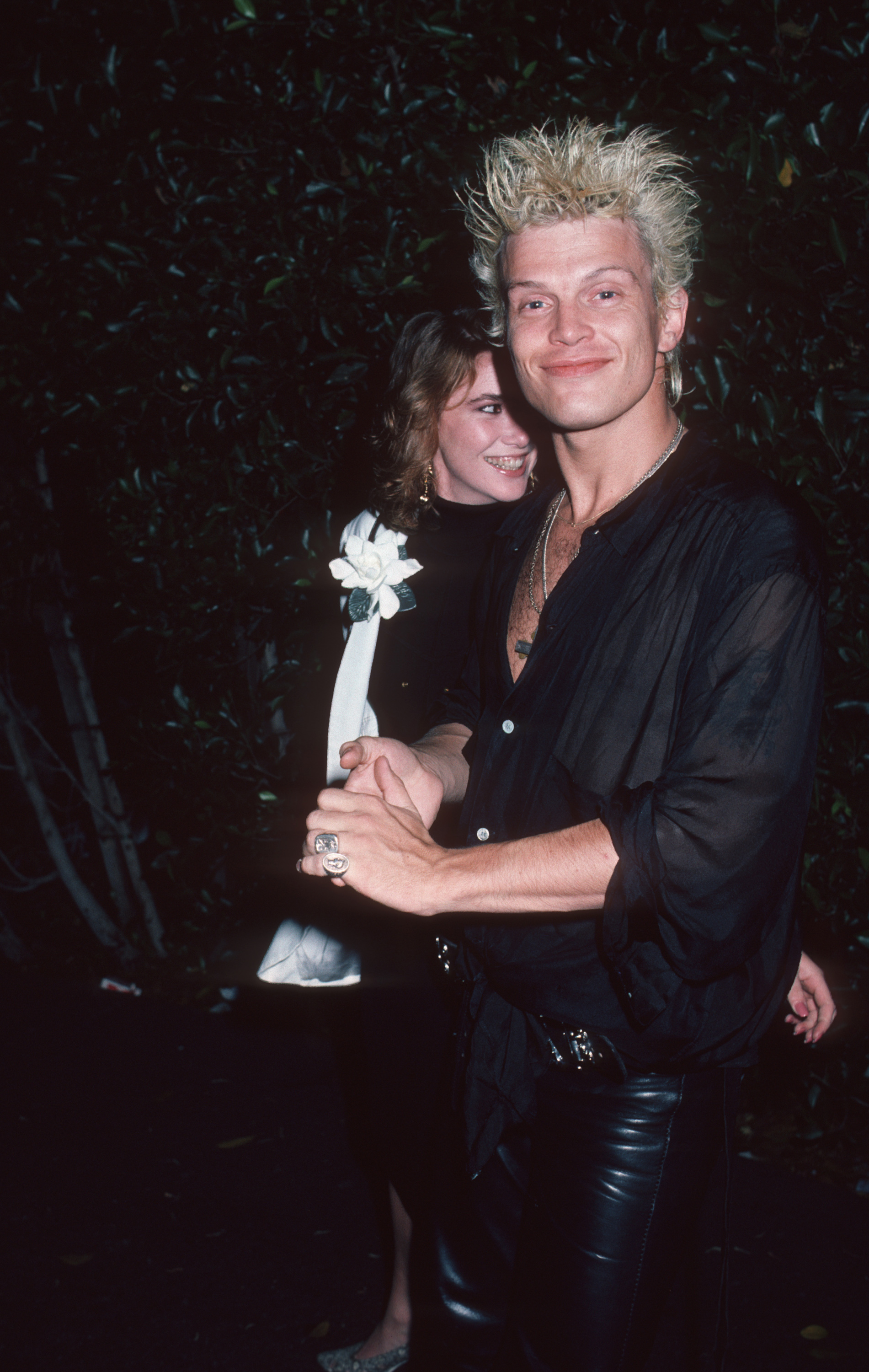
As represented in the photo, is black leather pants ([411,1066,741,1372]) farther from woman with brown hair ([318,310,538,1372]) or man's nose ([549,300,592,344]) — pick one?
man's nose ([549,300,592,344])

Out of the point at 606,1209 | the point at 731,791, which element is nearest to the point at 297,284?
the point at 731,791

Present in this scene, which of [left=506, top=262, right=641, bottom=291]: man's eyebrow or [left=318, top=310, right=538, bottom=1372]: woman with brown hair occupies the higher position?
[left=506, top=262, right=641, bottom=291]: man's eyebrow

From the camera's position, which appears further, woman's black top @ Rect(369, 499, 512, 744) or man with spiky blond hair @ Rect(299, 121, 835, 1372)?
woman's black top @ Rect(369, 499, 512, 744)

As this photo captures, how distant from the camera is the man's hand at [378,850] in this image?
1514 mm

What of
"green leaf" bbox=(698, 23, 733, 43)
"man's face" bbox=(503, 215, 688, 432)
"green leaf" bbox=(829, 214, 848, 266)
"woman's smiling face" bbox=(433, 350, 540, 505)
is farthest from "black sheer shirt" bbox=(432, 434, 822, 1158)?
"green leaf" bbox=(698, 23, 733, 43)

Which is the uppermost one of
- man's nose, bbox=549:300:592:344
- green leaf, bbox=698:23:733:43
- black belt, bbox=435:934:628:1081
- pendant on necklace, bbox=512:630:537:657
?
green leaf, bbox=698:23:733:43

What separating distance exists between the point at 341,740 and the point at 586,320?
133 centimetres

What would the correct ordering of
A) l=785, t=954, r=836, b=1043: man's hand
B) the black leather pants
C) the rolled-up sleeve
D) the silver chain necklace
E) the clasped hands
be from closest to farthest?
the rolled-up sleeve < the clasped hands < the black leather pants < the silver chain necklace < l=785, t=954, r=836, b=1043: man's hand

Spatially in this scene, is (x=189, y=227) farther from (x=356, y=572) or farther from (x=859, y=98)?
(x=859, y=98)

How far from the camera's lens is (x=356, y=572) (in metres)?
2.62

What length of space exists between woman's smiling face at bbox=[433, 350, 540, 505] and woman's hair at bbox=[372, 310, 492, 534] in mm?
34

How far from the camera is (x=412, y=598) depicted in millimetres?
2627

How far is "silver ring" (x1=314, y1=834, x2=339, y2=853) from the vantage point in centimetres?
155

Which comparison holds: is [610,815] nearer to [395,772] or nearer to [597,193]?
[395,772]
